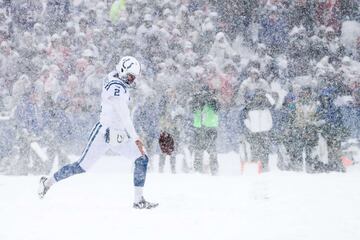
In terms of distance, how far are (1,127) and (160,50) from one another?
3.94m

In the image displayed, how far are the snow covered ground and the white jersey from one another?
3.26 feet

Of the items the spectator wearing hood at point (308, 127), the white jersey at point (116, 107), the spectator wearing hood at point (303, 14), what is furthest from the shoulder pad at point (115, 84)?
the spectator wearing hood at point (303, 14)

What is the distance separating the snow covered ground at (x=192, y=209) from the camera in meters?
5.54

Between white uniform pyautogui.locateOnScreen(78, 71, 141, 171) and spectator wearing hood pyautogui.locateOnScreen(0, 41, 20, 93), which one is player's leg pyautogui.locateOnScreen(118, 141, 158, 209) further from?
spectator wearing hood pyautogui.locateOnScreen(0, 41, 20, 93)

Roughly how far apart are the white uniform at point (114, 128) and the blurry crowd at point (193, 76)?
4264 mm

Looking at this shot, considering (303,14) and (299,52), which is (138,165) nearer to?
(299,52)

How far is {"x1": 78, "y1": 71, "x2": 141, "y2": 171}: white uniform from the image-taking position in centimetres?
671

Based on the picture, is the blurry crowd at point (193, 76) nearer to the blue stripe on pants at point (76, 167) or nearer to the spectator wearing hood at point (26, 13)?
the spectator wearing hood at point (26, 13)

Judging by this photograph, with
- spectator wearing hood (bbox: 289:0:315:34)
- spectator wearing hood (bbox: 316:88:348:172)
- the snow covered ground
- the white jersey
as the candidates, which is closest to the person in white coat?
the white jersey

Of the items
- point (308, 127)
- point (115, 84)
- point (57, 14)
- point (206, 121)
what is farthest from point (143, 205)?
point (57, 14)

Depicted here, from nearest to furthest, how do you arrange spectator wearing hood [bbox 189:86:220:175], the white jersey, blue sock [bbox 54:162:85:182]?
the white jersey
blue sock [bbox 54:162:85:182]
spectator wearing hood [bbox 189:86:220:175]

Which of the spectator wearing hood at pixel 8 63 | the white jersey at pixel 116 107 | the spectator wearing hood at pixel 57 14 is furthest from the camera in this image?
the spectator wearing hood at pixel 57 14

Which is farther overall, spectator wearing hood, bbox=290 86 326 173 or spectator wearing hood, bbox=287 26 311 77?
spectator wearing hood, bbox=287 26 311 77

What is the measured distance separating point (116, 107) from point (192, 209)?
149cm
